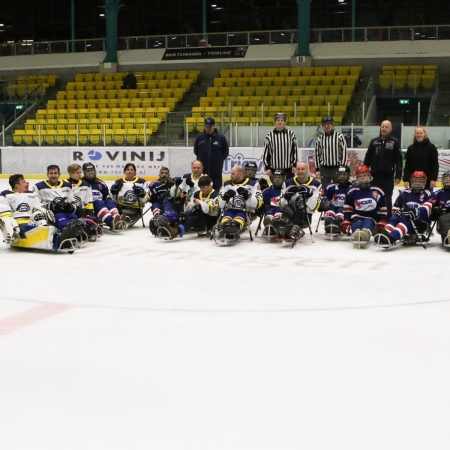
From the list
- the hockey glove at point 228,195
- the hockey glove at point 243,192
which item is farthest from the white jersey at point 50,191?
the hockey glove at point 243,192

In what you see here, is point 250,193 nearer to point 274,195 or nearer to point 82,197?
point 274,195


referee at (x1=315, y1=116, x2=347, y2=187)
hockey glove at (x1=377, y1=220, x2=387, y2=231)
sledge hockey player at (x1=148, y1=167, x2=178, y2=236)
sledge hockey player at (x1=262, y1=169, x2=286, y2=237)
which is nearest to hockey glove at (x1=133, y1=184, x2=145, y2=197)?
sledge hockey player at (x1=148, y1=167, x2=178, y2=236)

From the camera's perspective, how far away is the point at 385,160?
832 cm

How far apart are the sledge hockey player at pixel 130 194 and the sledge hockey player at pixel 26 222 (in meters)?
1.90

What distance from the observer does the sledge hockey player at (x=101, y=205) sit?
889 cm

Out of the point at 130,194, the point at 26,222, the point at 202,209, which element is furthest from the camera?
the point at 130,194

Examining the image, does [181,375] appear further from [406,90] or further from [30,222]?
[406,90]

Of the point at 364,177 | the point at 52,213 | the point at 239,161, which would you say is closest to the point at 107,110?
the point at 239,161

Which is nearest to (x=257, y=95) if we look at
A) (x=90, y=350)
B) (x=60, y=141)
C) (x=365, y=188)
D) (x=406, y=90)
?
(x=406, y=90)

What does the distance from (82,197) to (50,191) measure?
2.08 ft

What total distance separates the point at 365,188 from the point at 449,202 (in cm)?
93

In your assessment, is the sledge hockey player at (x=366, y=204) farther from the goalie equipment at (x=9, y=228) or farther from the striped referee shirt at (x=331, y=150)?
the goalie equipment at (x=9, y=228)

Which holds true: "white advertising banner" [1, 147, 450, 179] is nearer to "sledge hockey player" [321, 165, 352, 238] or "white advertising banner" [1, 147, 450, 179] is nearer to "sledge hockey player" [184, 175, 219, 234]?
"sledge hockey player" [321, 165, 352, 238]

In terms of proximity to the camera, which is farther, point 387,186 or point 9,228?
point 387,186
